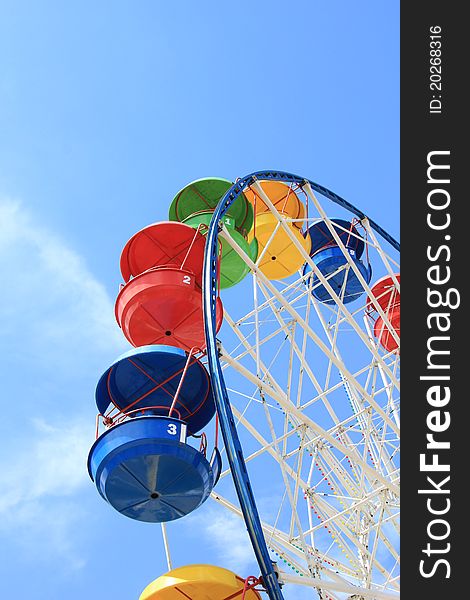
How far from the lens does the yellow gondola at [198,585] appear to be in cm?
902

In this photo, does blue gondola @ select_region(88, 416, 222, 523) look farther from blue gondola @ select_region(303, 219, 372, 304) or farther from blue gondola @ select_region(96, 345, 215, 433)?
blue gondola @ select_region(303, 219, 372, 304)

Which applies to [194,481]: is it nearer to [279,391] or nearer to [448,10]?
[279,391]

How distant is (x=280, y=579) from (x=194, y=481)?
1802 millimetres

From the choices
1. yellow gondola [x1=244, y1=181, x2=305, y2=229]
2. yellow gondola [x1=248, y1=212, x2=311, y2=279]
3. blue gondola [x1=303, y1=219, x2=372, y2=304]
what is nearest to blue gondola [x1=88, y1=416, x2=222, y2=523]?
yellow gondola [x1=248, y1=212, x2=311, y2=279]

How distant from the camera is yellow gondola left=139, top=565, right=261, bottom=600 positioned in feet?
29.6

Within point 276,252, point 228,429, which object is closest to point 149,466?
point 228,429

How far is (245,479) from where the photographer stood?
785 cm

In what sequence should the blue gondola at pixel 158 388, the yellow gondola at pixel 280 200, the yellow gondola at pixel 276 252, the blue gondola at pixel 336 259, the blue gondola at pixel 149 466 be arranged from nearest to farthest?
the blue gondola at pixel 149 466
the blue gondola at pixel 158 388
the yellow gondola at pixel 276 252
the yellow gondola at pixel 280 200
the blue gondola at pixel 336 259

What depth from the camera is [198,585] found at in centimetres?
920

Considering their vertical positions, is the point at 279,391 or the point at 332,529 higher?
the point at 279,391

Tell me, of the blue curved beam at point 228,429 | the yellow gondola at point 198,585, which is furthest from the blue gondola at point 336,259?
the yellow gondola at point 198,585

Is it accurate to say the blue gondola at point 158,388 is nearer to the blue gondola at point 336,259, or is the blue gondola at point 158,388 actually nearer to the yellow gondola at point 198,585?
the yellow gondola at point 198,585

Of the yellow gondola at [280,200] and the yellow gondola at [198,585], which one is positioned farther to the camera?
the yellow gondola at [280,200]

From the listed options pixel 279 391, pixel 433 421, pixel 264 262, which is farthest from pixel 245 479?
pixel 264 262
